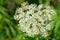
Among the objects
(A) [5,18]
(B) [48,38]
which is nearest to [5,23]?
(A) [5,18]

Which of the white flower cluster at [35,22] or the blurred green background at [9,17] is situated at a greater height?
the blurred green background at [9,17]

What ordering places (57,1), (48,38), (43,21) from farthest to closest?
1. (57,1)
2. (48,38)
3. (43,21)

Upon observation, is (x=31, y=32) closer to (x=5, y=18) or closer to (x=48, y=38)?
(x=48, y=38)

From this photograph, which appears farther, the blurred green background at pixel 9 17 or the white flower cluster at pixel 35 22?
the blurred green background at pixel 9 17

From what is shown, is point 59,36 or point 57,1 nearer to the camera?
point 59,36

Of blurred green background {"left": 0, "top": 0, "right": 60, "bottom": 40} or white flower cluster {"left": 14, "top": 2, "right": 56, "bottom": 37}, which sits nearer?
white flower cluster {"left": 14, "top": 2, "right": 56, "bottom": 37}

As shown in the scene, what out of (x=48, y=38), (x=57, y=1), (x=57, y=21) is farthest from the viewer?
(x=57, y=1)

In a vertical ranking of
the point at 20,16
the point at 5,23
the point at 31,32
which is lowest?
the point at 31,32

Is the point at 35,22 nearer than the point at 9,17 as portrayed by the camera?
Yes

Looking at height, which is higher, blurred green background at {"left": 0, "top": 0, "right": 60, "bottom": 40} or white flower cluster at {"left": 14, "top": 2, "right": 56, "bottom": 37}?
blurred green background at {"left": 0, "top": 0, "right": 60, "bottom": 40}

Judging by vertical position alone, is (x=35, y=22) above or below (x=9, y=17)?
below

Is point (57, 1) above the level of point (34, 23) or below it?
above
